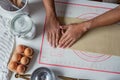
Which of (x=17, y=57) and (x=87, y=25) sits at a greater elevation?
(x=87, y=25)

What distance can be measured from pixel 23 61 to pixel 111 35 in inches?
11.5

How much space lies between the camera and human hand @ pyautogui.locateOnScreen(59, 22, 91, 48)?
0.81m

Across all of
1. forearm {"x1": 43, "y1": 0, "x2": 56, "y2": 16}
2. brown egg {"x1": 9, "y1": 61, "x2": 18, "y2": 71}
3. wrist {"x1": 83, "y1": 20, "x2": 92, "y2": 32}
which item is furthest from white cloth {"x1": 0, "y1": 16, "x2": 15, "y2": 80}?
wrist {"x1": 83, "y1": 20, "x2": 92, "y2": 32}

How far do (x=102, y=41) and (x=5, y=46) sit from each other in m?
0.31

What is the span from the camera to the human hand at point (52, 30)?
808 mm

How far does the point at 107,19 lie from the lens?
801 mm

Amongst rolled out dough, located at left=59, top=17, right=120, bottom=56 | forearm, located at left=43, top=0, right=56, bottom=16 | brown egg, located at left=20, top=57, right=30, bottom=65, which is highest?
forearm, located at left=43, top=0, right=56, bottom=16

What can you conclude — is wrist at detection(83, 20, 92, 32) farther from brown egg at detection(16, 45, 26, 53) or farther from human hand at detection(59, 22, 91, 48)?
brown egg at detection(16, 45, 26, 53)

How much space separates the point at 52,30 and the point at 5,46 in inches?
6.3

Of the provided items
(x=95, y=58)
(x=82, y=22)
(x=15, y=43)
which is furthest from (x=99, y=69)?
(x=15, y=43)

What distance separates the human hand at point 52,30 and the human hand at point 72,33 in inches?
0.6

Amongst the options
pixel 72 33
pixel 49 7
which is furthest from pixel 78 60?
pixel 49 7

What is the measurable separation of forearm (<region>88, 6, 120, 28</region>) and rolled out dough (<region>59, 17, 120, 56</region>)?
21 millimetres

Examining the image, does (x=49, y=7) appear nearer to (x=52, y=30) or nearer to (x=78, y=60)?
(x=52, y=30)
